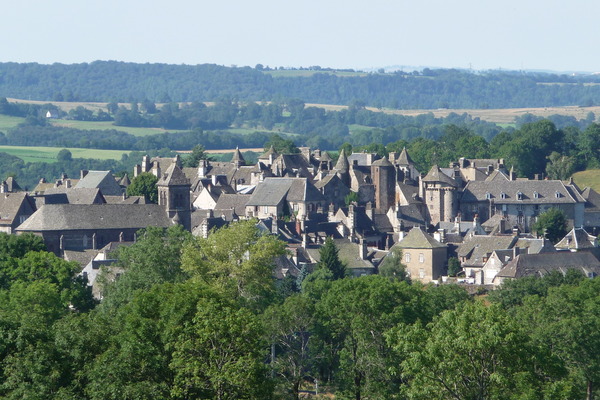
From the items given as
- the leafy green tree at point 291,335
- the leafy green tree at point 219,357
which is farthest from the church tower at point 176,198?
the leafy green tree at point 219,357

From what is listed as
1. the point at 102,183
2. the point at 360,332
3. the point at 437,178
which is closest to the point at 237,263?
the point at 360,332

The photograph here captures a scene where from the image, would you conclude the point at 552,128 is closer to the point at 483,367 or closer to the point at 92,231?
the point at 92,231

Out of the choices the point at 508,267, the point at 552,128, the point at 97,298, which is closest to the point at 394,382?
the point at 97,298

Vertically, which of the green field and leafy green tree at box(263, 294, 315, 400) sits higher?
leafy green tree at box(263, 294, 315, 400)

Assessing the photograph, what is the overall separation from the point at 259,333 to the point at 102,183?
9660 centimetres

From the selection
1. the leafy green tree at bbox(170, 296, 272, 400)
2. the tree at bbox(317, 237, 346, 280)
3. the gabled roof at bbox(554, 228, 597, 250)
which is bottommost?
the gabled roof at bbox(554, 228, 597, 250)

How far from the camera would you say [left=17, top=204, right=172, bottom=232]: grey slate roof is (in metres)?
113

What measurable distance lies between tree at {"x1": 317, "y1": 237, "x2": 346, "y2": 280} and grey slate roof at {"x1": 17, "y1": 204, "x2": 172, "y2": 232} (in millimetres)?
15581

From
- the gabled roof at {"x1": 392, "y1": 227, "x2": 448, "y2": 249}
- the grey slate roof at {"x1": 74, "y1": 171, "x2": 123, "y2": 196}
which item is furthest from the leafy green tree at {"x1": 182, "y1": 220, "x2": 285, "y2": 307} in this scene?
the grey slate roof at {"x1": 74, "y1": 171, "x2": 123, "y2": 196}

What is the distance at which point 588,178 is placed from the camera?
563ft

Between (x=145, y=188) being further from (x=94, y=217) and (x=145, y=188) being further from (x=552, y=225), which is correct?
(x=552, y=225)

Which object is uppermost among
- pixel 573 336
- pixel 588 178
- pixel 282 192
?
pixel 573 336

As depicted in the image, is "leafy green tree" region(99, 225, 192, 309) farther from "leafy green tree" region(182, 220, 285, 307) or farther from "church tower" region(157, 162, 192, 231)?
"church tower" region(157, 162, 192, 231)

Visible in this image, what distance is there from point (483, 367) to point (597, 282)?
33.6m
